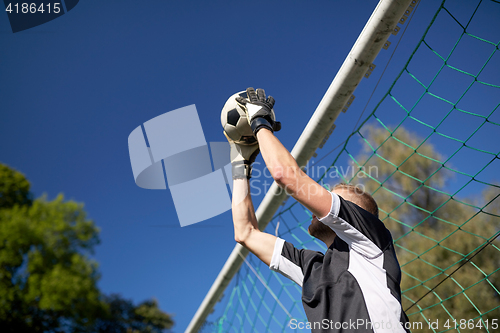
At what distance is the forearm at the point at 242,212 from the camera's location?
176cm

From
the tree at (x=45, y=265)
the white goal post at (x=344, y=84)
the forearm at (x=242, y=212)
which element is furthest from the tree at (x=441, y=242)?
the tree at (x=45, y=265)

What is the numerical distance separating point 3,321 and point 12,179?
256 inches

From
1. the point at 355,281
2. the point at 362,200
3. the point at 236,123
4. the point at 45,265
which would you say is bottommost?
the point at 355,281

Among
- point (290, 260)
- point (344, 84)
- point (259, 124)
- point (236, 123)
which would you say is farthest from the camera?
point (344, 84)

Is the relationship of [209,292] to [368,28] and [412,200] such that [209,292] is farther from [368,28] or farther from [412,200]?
[412,200]

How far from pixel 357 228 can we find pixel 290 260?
0.44 meters

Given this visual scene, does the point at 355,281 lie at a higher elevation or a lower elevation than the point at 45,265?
lower

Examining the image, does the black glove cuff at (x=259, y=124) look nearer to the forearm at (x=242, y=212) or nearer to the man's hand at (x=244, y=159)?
the man's hand at (x=244, y=159)

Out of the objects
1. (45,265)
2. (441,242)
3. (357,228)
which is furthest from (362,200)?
(45,265)

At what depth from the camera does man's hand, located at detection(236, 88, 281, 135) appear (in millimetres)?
1417

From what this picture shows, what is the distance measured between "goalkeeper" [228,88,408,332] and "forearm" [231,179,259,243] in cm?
38

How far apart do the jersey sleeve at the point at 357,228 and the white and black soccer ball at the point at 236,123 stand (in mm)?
726

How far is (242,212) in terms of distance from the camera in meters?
1.81

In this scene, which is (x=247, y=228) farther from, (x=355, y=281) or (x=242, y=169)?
(x=355, y=281)
